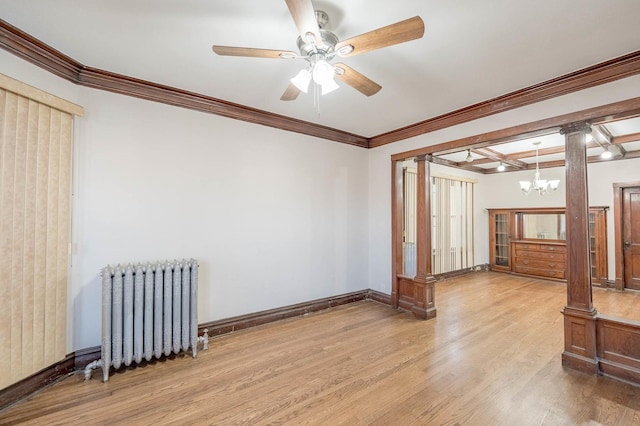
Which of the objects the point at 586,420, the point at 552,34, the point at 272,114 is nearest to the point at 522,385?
the point at 586,420

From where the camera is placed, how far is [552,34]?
204cm

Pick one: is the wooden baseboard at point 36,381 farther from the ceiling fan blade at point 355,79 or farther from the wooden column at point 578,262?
the wooden column at point 578,262

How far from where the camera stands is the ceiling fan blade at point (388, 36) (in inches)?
58.2

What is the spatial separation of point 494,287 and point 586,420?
399 cm

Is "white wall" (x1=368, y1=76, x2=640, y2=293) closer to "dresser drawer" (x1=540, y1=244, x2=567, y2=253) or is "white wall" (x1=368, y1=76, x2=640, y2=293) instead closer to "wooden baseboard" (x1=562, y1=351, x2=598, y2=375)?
"dresser drawer" (x1=540, y1=244, x2=567, y2=253)

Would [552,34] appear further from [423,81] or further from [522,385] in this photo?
[522,385]

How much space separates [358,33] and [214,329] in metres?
3.24

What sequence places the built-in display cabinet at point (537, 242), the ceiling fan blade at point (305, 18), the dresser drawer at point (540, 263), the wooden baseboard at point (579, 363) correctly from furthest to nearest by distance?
the dresser drawer at point (540, 263), the built-in display cabinet at point (537, 242), the wooden baseboard at point (579, 363), the ceiling fan blade at point (305, 18)

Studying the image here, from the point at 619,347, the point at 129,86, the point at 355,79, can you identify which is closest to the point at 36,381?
the point at 129,86

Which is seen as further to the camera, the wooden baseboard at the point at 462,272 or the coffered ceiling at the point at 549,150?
the wooden baseboard at the point at 462,272

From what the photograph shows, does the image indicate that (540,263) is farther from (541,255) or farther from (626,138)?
(626,138)

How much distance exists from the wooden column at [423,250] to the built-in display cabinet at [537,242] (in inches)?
161

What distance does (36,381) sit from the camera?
2211mm

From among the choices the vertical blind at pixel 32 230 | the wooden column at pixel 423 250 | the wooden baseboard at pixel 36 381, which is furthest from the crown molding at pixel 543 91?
the wooden baseboard at pixel 36 381
